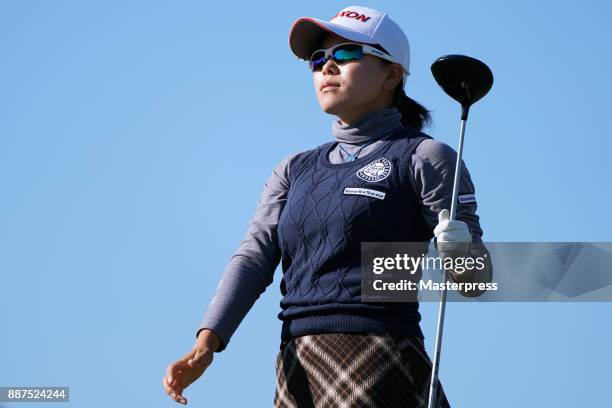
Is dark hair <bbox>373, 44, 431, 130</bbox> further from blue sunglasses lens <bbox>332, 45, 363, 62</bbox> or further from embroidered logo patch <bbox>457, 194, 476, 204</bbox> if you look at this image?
embroidered logo patch <bbox>457, 194, 476, 204</bbox>

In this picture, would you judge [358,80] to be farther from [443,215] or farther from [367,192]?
[443,215]

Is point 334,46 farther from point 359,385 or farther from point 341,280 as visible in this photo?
point 359,385

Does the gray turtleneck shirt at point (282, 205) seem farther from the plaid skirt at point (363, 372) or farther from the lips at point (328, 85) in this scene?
the plaid skirt at point (363, 372)

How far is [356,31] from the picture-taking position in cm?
670

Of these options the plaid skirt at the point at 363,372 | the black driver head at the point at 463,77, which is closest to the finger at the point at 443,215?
the plaid skirt at the point at 363,372

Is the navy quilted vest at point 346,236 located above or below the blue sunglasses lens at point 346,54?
below

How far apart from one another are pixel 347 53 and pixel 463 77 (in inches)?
33.3

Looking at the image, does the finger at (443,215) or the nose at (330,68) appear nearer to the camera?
the finger at (443,215)

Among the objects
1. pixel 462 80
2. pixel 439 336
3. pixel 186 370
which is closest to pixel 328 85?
pixel 462 80

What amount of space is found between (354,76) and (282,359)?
5.61 feet

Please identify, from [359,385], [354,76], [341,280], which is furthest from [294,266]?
[354,76]

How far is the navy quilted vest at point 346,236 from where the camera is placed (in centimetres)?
593

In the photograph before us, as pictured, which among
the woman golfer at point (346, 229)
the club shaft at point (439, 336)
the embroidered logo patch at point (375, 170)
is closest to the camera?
the club shaft at point (439, 336)

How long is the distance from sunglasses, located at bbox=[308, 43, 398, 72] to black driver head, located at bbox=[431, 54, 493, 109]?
2.08 ft
